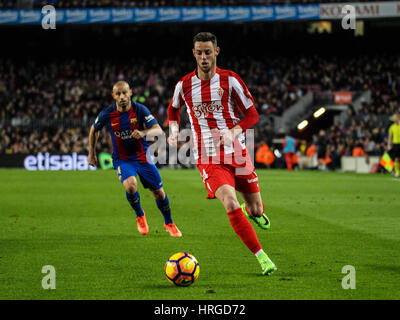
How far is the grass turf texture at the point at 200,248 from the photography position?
5.62 meters

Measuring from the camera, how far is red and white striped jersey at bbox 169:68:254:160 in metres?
6.96

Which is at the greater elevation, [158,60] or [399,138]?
[158,60]

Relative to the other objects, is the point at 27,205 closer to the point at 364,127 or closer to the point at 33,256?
the point at 33,256

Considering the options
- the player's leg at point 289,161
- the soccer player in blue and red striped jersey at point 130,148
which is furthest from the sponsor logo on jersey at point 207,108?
the player's leg at point 289,161

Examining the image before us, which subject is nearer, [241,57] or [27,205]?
[27,205]

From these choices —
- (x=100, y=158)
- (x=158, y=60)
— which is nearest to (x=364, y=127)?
(x=100, y=158)

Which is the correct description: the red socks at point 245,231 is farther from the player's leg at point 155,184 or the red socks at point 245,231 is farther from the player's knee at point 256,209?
the player's leg at point 155,184

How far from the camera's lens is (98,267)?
22.0ft

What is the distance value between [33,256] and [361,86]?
3368 cm

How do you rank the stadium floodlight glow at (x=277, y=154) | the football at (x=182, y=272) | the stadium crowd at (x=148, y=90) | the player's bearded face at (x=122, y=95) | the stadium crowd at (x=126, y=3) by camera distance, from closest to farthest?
the football at (x=182, y=272), the player's bearded face at (x=122, y=95), the stadium crowd at (x=148, y=90), the stadium floodlight glow at (x=277, y=154), the stadium crowd at (x=126, y=3)

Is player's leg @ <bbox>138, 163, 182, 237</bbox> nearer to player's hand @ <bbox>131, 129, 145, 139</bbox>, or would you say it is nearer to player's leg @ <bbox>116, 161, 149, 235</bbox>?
player's leg @ <bbox>116, 161, 149, 235</bbox>

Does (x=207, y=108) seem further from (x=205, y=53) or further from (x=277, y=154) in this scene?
(x=277, y=154)

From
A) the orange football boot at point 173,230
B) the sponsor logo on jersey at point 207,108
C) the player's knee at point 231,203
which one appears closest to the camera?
the player's knee at point 231,203

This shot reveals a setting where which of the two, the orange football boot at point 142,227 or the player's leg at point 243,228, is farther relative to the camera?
the orange football boot at point 142,227
